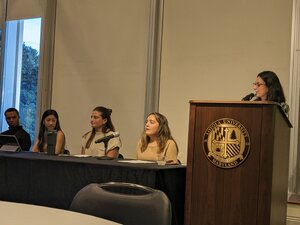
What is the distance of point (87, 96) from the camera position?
20.7 ft

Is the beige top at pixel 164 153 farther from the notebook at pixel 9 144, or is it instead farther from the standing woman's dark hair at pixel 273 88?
the notebook at pixel 9 144

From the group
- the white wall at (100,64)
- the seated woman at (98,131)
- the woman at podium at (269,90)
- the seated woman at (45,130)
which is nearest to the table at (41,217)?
the woman at podium at (269,90)

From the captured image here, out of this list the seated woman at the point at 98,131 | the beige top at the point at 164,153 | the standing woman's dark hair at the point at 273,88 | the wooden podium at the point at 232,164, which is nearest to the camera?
the wooden podium at the point at 232,164

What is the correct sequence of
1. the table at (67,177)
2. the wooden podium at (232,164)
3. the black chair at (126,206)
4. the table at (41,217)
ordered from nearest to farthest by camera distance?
1. the table at (41,217)
2. the black chair at (126,206)
3. the wooden podium at (232,164)
4. the table at (67,177)

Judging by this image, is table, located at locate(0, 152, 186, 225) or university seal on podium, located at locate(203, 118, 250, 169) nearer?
university seal on podium, located at locate(203, 118, 250, 169)

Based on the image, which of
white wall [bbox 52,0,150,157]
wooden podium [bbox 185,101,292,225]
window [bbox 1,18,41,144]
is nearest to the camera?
wooden podium [bbox 185,101,292,225]

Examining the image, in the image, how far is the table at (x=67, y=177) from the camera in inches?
118

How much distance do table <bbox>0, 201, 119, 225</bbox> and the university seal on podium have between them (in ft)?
5.06

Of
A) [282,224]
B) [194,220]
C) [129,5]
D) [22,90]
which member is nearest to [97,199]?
[194,220]

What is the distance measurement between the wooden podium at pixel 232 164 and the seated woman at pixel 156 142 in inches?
39.4

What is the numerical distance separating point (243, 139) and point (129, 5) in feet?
12.2

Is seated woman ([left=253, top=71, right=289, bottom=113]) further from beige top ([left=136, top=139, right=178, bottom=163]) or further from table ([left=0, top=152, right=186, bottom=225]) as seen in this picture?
table ([left=0, top=152, right=186, bottom=225])

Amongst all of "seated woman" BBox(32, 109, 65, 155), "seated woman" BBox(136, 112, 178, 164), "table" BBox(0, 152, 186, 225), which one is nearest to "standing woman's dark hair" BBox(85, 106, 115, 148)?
"seated woman" BBox(32, 109, 65, 155)

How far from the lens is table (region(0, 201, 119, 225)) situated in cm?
129
